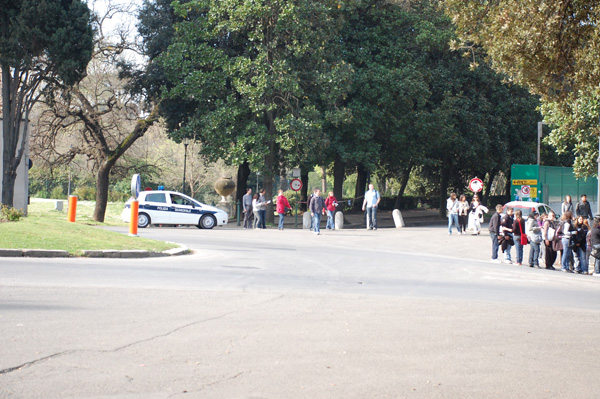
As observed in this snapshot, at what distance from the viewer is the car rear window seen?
2972cm

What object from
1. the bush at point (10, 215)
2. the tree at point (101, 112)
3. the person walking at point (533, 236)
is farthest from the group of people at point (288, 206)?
the bush at point (10, 215)

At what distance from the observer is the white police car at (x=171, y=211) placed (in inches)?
1167

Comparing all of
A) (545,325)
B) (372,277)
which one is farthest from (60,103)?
(545,325)

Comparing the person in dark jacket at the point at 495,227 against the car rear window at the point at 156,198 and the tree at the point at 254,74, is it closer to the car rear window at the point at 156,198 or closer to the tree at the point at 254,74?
the tree at the point at 254,74

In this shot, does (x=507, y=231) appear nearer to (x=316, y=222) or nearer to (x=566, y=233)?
(x=566, y=233)

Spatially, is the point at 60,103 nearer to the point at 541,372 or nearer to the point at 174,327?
the point at 174,327

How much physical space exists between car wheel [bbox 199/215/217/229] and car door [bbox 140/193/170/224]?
155cm

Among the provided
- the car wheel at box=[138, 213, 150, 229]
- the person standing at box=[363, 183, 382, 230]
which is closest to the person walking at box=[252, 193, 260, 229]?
the car wheel at box=[138, 213, 150, 229]

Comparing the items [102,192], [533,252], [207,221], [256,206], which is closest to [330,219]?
[256,206]

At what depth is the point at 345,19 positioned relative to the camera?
125ft

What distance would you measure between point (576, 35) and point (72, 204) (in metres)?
17.9

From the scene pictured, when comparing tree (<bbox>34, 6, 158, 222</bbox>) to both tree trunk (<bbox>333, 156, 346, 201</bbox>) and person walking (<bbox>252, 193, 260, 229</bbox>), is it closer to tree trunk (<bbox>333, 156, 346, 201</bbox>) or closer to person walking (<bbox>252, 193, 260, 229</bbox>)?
person walking (<bbox>252, 193, 260, 229</bbox>)

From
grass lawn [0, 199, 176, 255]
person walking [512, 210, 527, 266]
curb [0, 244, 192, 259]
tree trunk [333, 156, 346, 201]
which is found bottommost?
curb [0, 244, 192, 259]

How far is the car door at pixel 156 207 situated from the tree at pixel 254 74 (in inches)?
191
